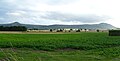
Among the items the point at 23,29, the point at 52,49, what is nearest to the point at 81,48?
the point at 52,49

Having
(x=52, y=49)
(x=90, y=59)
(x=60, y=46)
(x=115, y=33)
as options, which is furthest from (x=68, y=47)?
(x=115, y=33)

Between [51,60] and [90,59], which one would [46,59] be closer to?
[51,60]

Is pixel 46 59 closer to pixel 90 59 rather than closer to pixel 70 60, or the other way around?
pixel 70 60

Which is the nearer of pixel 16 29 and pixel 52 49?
pixel 52 49

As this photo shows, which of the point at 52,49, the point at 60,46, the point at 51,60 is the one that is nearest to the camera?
the point at 51,60

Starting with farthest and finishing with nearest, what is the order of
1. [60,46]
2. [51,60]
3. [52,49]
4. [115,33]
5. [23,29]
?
[23,29] → [115,33] → [60,46] → [52,49] → [51,60]

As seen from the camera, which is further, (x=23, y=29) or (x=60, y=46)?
(x=23, y=29)

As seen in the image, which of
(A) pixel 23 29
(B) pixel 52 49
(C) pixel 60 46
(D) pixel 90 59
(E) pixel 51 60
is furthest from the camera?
(A) pixel 23 29

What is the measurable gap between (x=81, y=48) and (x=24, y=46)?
20.2 feet

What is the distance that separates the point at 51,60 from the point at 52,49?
11.4 meters

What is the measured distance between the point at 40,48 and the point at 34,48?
0.64 metres

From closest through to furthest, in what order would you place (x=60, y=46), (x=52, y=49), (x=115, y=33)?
(x=52, y=49), (x=60, y=46), (x=115, y=33)

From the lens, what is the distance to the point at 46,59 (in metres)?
18.7

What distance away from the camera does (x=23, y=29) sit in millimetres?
113500
